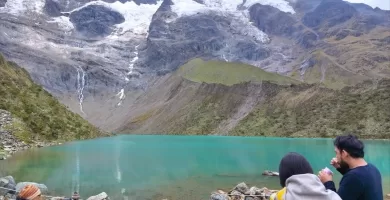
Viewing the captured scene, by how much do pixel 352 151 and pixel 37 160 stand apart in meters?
41.2

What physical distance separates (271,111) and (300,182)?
134m

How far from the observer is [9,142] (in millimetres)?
55938

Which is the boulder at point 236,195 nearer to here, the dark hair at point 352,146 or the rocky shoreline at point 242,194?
the rocky shoreline at point 242,194

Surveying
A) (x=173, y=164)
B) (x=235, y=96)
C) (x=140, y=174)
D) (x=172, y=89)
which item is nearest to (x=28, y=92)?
(x=173, y=164)

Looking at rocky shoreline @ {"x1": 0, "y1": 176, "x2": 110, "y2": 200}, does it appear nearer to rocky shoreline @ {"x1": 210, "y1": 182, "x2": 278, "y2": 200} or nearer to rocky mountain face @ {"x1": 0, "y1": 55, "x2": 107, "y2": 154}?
rocky shoreline @ {"x1": 210, "y1": 182, "x2": 278, "y2": 200}

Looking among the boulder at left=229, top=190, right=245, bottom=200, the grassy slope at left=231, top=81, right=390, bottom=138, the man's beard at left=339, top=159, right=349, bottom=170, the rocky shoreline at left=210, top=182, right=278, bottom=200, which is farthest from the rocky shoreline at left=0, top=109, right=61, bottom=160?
the grassy slope at left=231, top=81, right=390, bottom=138

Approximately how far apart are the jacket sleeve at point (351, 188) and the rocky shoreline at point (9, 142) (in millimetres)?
44899

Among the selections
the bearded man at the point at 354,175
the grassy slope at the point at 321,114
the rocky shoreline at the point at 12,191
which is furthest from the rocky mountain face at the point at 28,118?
the grassy slope at the point at 321,114

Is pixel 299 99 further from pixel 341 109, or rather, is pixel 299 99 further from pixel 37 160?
pixel 37 160

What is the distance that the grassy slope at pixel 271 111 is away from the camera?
111 m

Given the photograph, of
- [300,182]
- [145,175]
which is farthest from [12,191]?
[300,182]

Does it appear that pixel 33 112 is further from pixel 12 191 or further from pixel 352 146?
pixel 352 146

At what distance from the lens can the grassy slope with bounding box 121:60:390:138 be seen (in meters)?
111

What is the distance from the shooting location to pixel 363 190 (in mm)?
6246
